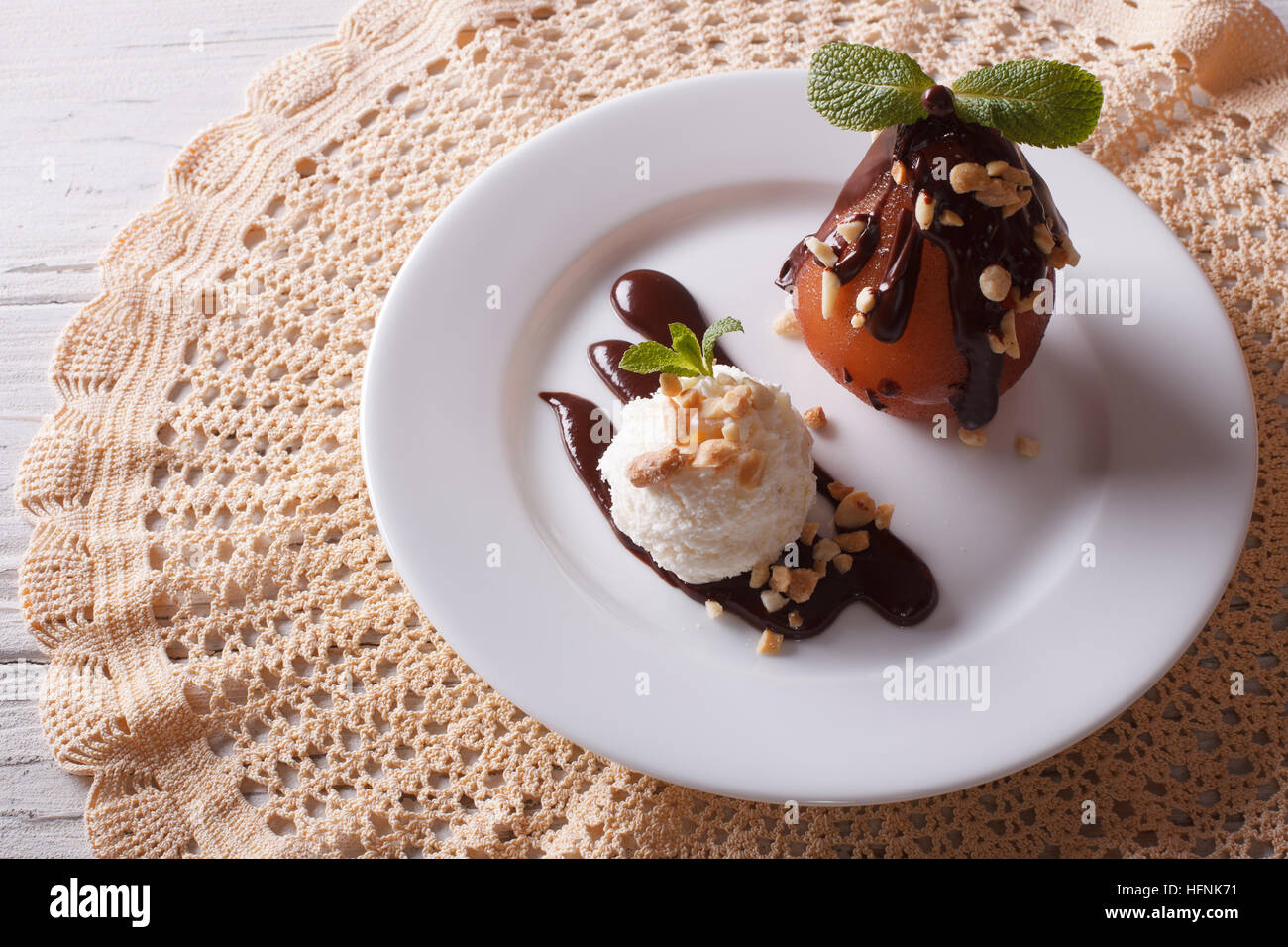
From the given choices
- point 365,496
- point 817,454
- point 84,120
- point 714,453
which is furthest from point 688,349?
point 84,120

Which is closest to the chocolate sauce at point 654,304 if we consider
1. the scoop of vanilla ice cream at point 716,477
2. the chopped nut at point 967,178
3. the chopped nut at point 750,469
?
the scoop of vanilla ice cream at point 716,477

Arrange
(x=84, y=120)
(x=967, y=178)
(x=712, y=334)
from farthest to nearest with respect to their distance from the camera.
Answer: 1. (x=84, y=120)
2. (x=712, y=334)
3. (x=967, y=178)

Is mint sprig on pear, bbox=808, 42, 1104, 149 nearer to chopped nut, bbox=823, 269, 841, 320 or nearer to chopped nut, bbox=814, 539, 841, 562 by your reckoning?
chopped nut, bbox=823, 269, 841, 320

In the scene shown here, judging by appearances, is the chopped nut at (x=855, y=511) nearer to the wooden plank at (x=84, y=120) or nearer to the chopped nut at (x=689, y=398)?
the chopped nut at (x=689, y=398)

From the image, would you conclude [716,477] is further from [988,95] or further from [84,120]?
[84,120]
